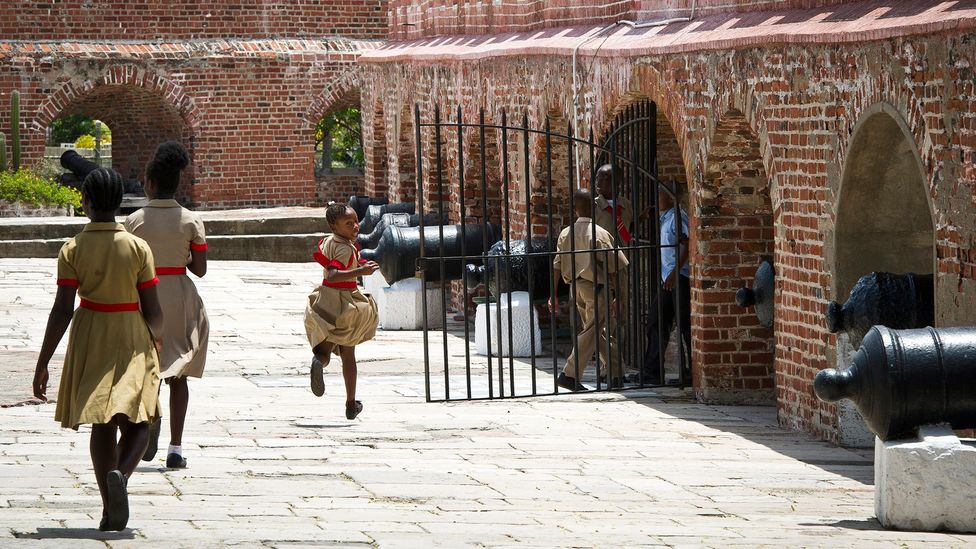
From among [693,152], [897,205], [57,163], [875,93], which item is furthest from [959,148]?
[57,163]

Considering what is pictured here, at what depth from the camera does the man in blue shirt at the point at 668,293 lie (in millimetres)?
11500

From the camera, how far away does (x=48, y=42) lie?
26.6 m

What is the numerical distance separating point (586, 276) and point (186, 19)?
57.2 feet

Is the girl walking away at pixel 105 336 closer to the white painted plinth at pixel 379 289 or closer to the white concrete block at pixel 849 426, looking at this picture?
the white concrete block at pixel 849 426

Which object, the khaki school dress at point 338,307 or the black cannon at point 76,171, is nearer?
the khaki school dress at point 338,307

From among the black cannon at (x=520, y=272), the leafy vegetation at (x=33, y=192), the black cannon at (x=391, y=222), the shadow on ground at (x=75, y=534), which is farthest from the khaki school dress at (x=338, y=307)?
the leafy vegetation at (x=33, y=192)

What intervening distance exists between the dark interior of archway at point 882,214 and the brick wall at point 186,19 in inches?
776

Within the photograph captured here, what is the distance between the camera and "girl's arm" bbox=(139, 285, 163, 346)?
6555mm

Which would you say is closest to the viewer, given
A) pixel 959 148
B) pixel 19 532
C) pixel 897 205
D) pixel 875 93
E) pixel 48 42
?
pixel 19 532

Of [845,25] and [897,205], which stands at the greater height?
[845,25]

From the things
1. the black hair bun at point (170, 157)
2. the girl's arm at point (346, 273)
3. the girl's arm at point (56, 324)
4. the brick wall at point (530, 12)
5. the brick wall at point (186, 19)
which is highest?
the brick wall at point (186, 19)

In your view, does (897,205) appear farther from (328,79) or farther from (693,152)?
(328,79)

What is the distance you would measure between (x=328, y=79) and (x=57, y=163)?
461cm

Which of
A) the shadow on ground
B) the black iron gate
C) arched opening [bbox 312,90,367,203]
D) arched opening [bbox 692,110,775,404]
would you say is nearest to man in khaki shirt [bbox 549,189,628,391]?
the black iron gate
